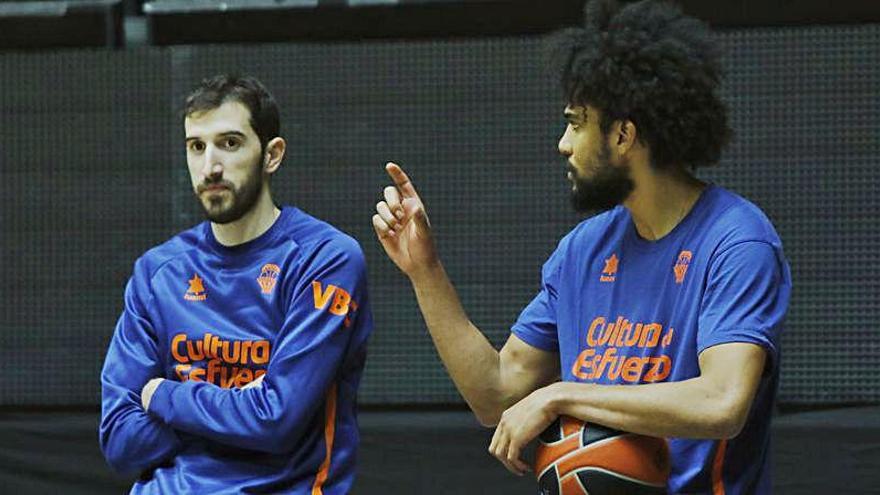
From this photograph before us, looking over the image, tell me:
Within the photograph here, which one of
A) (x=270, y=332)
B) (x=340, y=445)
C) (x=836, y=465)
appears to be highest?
(x=270, y=332)

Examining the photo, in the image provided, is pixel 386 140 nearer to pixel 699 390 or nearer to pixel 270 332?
pixel 270 332

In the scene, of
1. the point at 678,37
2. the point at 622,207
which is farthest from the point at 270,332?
the point at 678,37

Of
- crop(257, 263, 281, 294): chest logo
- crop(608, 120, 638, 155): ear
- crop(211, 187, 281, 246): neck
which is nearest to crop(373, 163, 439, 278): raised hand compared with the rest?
crop(608, 120, 638, 155): ear

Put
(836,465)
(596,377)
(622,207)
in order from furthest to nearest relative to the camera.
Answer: (836,465), (622,207), (596,377)

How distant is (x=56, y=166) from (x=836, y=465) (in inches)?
98.8

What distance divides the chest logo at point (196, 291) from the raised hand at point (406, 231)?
26.2 inches

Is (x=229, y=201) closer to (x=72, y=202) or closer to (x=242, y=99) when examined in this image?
(x=242, y=99)

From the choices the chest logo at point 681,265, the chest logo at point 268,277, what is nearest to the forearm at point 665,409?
the chest logo at point 681,265

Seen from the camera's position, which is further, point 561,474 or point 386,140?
point 386,140

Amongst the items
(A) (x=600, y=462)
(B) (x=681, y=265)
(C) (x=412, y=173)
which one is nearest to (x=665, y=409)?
(A) (x=600, y=462)

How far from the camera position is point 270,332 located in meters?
3.24

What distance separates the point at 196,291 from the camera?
10.9 ft

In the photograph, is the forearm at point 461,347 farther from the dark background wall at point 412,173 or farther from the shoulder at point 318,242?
the dark background wall at point 412,173

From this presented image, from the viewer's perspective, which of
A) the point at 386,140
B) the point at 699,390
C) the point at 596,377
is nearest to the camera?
the point at 699,390
